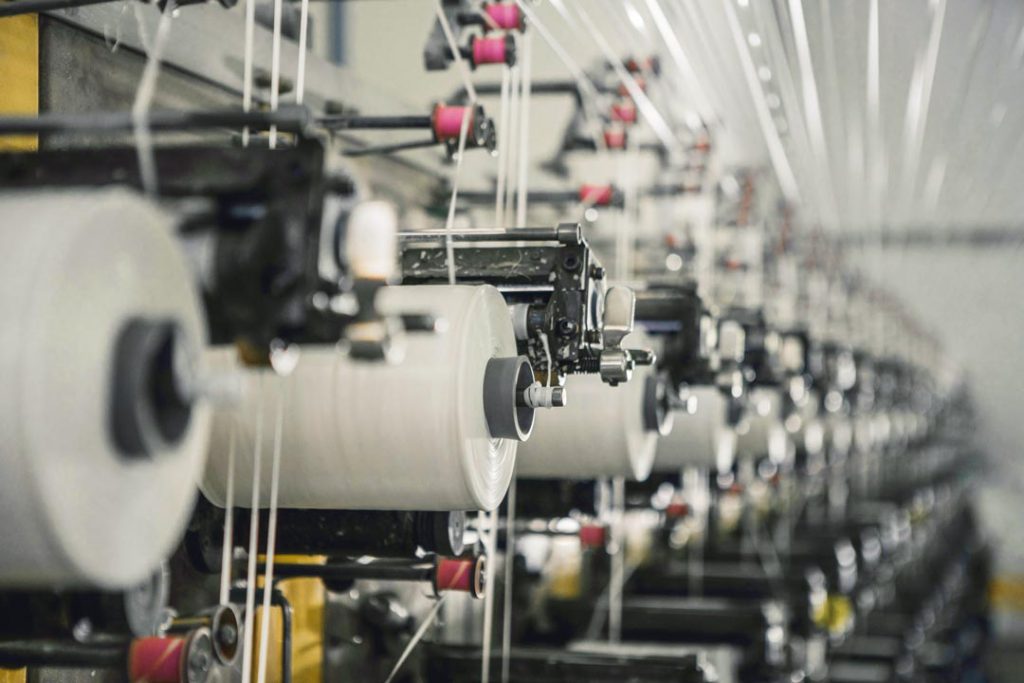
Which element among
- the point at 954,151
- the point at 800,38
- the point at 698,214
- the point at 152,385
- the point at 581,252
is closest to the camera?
the point at 152,385

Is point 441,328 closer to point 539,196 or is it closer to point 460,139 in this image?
point 460,139

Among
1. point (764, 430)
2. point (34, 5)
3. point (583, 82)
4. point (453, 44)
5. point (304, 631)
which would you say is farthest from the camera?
point (764, 430)

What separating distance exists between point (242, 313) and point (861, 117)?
339cm

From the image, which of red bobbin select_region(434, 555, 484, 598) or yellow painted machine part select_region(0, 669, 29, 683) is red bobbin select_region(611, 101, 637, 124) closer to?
red bobbin select_region(434, 555, 484, 598)

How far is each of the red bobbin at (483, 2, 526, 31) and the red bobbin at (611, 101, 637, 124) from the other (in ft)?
2.79

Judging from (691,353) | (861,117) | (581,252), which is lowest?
(691,353)

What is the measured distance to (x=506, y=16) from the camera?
5.53 ft

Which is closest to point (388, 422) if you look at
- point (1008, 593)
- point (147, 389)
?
point (147, 389)

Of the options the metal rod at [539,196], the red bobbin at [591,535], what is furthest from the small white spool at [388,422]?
the red bobbin at [591,535]

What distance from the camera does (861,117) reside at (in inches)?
150

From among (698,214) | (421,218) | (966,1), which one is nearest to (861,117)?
(698,214)

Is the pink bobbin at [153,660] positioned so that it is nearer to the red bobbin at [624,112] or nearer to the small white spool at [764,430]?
the red bobbin at [624,112]

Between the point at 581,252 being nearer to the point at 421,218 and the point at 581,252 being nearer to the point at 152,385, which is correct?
the point at 152,385

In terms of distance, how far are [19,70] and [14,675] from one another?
0.64m
